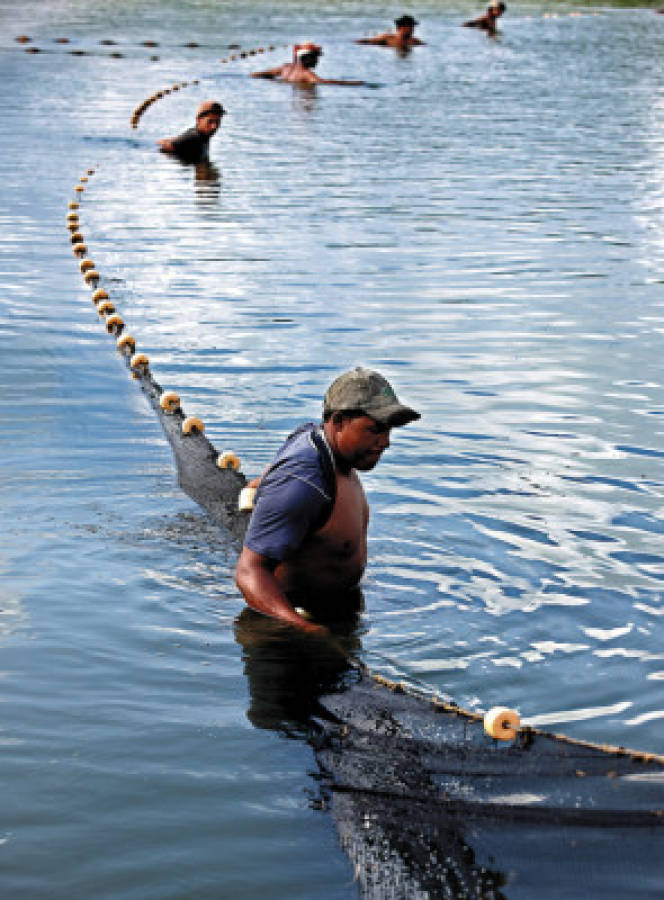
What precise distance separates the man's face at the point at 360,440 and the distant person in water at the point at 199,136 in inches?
658

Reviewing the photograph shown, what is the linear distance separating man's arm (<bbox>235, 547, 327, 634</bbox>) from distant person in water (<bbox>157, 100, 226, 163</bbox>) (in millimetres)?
16811

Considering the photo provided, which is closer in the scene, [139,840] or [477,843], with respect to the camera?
[477,843]

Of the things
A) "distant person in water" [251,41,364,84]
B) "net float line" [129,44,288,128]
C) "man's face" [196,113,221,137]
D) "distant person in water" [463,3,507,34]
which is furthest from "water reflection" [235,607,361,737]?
"distant person in water" [463,3,507,34]

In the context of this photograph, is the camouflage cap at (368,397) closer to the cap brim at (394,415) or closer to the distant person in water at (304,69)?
the cap brim at (394,415)

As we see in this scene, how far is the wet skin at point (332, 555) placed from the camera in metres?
5.86

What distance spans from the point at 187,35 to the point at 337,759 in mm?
41645

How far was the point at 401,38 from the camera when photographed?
40.1 meters

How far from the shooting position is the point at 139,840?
4820 millimetres

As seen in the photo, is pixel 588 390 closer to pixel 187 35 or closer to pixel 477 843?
pixel 477 843

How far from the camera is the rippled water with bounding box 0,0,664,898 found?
5195 millimetres

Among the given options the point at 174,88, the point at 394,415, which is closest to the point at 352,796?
the point at 394,415

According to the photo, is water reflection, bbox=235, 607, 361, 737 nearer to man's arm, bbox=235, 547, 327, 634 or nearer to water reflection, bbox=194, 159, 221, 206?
man's arm, bbox=235, 547, 327, 634

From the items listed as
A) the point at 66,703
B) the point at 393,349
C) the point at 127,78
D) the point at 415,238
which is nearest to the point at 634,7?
the point at 127,78

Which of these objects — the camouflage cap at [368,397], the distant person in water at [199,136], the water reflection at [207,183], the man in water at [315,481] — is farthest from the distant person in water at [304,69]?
the camouflage cap at [368,397]
